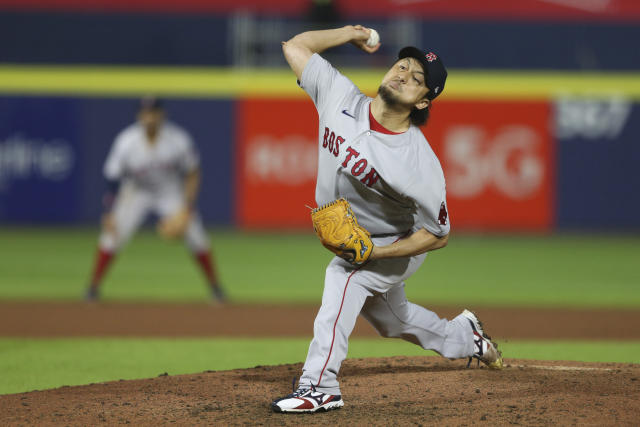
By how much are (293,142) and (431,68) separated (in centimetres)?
1148

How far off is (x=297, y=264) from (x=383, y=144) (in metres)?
7.93

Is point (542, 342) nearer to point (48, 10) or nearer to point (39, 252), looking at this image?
point (39, 252)

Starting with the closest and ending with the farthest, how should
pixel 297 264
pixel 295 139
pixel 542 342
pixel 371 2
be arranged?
pixel 542 342 < pixel 297 264 < pixel 295 139 < pixel 371 2

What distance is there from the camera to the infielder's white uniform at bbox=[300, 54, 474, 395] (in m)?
4.38

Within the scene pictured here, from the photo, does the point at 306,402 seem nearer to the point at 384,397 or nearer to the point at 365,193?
the point at 384,397

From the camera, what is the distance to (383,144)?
4.45 metres

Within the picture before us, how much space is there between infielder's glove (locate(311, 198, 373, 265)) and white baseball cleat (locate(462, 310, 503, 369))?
110 cm

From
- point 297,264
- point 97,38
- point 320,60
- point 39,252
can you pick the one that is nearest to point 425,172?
point 320,60

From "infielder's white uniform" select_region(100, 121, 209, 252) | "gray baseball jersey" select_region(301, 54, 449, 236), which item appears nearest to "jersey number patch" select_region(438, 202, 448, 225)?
"gray baseball jersey" select_region(301, 54, 449, 236)

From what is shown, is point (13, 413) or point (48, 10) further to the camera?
point (48, 10)

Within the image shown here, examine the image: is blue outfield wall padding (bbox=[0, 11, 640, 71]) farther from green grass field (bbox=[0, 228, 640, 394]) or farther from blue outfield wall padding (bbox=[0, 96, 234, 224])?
green grass field (bbox=[0, 228, 640, 394])

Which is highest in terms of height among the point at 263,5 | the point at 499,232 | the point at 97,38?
the point at 263,5

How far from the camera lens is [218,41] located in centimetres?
1928

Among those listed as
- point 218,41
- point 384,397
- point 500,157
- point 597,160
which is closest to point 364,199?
point 384,397
